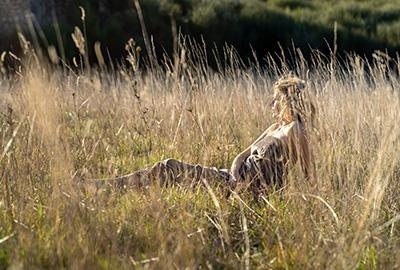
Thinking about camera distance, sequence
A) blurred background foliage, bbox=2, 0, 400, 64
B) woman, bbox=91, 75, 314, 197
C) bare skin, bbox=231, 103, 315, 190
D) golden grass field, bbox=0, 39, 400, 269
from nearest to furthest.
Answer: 1. golden grass field, bbox=0, 39, 400, 269
2. bare skin, bbox=231, 103, 315, 190
3. woman, bbox=91, 75, 314, 197
4. blurred background foliage, bbox=2, 0, 400, 64

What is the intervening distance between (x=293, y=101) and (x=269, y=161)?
403mm

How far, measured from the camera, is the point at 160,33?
14.7m

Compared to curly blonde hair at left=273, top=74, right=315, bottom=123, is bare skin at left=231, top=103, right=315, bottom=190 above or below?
below

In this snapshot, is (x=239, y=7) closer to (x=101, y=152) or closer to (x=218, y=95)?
(x=218, y=95)

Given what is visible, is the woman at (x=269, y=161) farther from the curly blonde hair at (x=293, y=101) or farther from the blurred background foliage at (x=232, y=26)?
the blurred background foliage at (x=232, y=26)

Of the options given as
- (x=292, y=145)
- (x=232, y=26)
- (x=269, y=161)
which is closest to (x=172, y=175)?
(x=269, y=161)

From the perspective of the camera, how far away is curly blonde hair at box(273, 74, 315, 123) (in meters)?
3.73

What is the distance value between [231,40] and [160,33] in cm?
172

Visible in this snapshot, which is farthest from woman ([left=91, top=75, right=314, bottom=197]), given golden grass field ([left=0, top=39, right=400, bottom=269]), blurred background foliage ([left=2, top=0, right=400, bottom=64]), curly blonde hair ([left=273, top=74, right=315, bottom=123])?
blurred background foliage ([left=2, top=0, right=400, bottom=64])

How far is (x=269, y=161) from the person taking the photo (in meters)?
3.97

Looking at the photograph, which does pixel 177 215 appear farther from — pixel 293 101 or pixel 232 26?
pixel 232 26

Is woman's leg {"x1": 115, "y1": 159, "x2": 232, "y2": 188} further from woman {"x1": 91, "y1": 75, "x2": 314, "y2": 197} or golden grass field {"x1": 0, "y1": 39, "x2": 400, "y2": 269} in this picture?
golden grass field {"x1": 0, "y1": 39, "x2": 400, "y2": 269}

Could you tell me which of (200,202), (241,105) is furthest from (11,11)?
(200,202)

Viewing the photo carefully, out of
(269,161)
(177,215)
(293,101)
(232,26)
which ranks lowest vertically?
(232,26)
